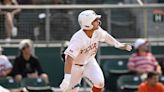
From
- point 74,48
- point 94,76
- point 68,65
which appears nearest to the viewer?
point 68,65

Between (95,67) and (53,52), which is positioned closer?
(95,67)

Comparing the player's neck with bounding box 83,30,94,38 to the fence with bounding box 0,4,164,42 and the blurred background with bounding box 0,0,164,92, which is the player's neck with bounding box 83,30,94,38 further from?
the fence with bounding box 0,4,164,42

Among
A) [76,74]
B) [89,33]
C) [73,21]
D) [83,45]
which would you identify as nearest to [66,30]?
[73,21]

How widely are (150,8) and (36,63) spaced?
2806 millimetres

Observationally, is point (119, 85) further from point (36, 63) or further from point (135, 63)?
point (36, 63)

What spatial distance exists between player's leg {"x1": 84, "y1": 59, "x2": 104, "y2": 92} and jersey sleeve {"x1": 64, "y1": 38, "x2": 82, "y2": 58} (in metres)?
0.42

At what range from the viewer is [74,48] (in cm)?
866

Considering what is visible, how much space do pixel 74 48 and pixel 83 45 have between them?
14 cm

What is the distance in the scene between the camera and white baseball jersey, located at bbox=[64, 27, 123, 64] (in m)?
8.66

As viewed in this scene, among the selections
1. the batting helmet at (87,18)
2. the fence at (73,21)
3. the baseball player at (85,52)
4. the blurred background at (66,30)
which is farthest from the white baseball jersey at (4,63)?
the batting helmet at (87,18)

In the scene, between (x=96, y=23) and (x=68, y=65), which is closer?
(x=68, y=65)

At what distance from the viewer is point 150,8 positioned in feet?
46.8

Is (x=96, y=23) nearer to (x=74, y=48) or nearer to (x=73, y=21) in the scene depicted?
(x=74, y=48)

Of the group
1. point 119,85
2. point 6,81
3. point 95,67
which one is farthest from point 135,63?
point 95,67
